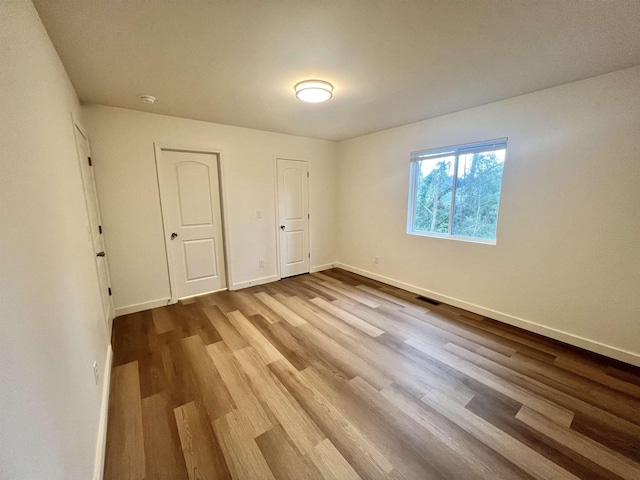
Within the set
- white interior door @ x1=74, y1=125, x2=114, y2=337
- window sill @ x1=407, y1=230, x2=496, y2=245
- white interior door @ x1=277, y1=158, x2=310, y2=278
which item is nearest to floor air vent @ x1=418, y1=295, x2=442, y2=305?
window sill @ x1=407, y1=230, x2=496, y2=245

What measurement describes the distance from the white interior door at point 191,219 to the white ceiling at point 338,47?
0.83 m

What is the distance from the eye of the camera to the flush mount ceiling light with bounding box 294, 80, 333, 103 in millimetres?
2201

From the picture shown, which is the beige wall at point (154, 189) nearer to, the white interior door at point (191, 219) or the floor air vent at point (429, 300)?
the white interior door at point (191, 219)

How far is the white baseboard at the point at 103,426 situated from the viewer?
1290mm

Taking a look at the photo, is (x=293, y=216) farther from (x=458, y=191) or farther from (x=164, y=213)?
(x=458, y=191)

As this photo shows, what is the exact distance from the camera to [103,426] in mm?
1538

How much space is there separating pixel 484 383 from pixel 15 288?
8.78 ft

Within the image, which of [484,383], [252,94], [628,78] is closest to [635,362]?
[484,383]

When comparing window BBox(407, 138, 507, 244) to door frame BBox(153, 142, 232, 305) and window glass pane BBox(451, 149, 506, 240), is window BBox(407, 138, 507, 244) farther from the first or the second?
door frame BBox(153, 142, 232, 305)

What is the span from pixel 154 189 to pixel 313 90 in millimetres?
2264

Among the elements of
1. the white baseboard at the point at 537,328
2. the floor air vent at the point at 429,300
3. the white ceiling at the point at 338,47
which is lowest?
the floor air vent at the point at 429,300

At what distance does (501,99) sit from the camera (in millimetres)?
2645

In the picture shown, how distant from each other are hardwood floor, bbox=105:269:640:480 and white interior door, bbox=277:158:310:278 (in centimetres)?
169

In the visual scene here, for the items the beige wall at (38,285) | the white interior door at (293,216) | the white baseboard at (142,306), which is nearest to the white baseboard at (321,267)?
the white interior door at (293,216)
